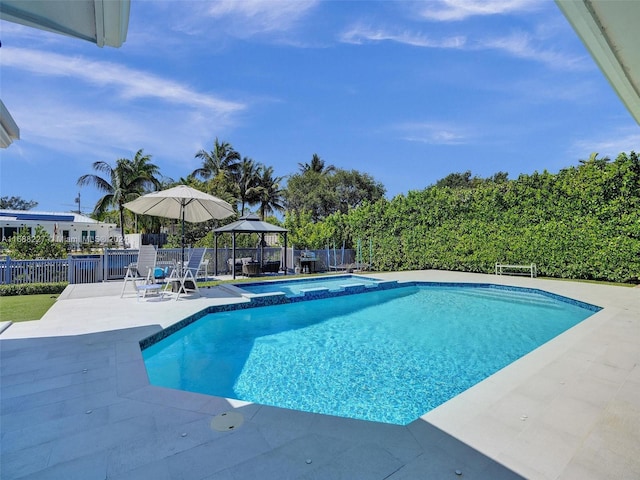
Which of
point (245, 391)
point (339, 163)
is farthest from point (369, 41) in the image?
point (339, 163)

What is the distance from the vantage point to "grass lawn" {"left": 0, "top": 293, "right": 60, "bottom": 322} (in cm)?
635

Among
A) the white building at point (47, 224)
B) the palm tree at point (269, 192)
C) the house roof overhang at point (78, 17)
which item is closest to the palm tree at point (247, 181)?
the palm tree at point (269, 192)

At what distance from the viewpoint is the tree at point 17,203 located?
56688 millimetres

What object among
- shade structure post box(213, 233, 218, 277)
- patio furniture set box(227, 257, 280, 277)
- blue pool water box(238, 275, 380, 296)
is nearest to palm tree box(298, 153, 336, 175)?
patio furniture set box(227, 257, 280, 277)

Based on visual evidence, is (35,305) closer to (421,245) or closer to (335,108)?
(421,245)

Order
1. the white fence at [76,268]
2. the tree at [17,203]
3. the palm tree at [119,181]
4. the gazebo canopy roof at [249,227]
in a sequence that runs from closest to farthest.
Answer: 1. the white fence at [76,268]
2. the gazebo canopy roof at [249,227]
3. the palm tree at [119,181]
4. the tree at [17,203]

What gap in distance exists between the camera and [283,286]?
1188 centimetres

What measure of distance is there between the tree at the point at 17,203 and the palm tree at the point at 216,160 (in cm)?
4835

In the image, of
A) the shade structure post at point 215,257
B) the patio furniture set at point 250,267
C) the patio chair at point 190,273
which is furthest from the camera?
the shade structure post at point 215,257

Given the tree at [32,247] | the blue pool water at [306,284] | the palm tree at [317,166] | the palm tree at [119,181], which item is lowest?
the blue pool water at [306,284]

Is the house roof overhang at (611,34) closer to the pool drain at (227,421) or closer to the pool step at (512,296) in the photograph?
the pool drain at (227,421)

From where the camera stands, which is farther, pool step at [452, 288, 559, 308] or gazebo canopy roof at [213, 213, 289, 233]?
gazebo canopy roof at [213, 213, 289, 233]

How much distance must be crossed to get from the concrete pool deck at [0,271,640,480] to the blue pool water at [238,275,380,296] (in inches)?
259

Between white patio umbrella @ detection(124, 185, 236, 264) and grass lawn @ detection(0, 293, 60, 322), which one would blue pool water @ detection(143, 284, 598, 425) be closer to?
grass lawn @ detection(0, 293, 60, 322)
